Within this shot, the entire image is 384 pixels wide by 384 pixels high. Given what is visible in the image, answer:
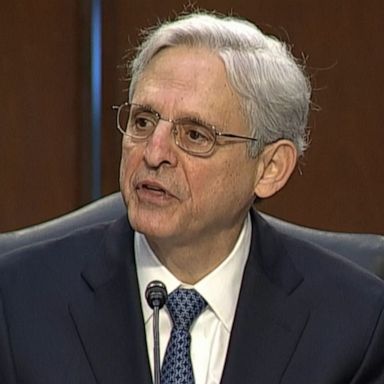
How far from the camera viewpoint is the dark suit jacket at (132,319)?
1.80 m

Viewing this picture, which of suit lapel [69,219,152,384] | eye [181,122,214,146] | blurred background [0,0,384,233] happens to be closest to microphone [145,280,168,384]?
suit lapel [69,219,152,384]

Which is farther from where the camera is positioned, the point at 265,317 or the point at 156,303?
the point at 265,317

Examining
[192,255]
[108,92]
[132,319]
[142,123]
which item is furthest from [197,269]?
[108,92]

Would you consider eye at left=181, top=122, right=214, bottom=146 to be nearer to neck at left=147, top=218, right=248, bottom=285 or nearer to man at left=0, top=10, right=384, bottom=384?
man at left=0, top=10, right=384, bottom=384

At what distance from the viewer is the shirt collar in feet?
6.21

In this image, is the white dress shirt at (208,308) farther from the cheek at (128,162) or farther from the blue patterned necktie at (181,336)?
the cheek at (128,162)

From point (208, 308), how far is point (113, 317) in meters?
0.15

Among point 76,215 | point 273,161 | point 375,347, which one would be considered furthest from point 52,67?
point 375,347

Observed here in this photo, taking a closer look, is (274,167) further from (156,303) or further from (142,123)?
(156,303)

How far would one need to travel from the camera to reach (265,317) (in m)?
1.90

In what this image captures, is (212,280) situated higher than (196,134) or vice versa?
(196,134)

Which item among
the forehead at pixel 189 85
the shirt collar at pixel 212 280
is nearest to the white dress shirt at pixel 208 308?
the shirt collar at pixel 212 280

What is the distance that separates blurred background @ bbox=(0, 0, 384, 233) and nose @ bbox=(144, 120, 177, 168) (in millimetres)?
1361

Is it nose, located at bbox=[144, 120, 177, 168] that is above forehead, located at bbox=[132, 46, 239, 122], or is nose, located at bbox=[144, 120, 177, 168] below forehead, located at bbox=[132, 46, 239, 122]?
below
